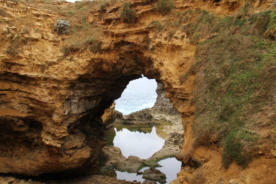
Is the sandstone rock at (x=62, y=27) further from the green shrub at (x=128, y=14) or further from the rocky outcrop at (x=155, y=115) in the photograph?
the rocky outcrop at (x=155, y=115)

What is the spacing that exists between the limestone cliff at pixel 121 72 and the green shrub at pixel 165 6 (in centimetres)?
22

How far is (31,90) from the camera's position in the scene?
36.7ft

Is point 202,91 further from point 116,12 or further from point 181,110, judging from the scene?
point 116,12

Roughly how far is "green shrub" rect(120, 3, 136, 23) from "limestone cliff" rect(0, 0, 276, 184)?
130 mm

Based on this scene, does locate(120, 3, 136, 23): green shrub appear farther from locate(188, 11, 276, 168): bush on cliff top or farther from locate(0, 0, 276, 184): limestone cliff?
locate(188, 11, 276, 168): bush on cliff top


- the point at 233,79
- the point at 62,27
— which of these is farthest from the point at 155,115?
the point at 233,79

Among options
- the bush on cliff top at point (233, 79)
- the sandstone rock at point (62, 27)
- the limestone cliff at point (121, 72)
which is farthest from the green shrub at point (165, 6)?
the sandstone rock at point (62, 27)

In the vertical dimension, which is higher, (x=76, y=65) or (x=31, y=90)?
(x=76, y=65)

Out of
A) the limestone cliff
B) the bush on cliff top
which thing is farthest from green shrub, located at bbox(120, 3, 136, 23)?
the bush on cliff top

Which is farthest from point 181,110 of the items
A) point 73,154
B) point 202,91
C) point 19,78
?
point 19,78

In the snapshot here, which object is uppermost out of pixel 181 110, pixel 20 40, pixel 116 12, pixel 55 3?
pixel 55 3

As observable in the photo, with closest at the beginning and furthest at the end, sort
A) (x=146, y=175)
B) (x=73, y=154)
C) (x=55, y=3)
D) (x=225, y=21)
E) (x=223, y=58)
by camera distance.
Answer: (x=223, y=58) → (x=225, y=21) → (x=73, y=154) → (x=55, y=3) → (x=146, y=175)

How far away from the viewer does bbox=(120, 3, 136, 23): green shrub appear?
35.0ft

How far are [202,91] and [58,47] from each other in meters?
8.48
